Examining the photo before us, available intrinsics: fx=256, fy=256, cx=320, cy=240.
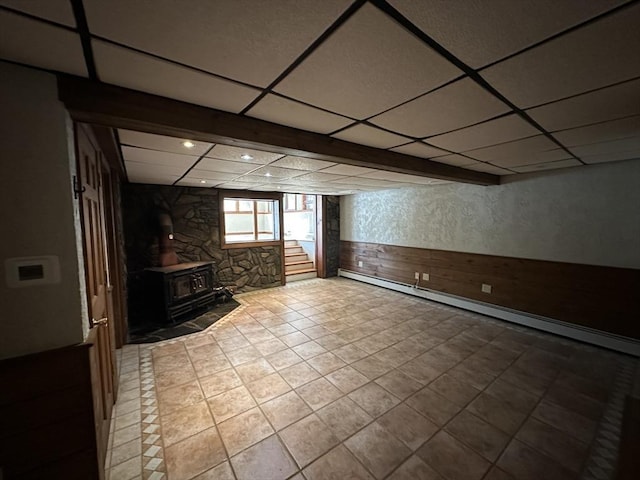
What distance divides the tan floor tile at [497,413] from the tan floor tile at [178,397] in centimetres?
234

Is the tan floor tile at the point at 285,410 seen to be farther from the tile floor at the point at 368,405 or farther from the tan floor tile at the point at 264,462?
the tan floor tile at the point at 264,462

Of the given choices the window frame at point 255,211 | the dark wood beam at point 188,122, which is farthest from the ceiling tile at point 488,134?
the window frame at point 255,211

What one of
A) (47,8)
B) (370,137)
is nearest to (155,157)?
(47,8)

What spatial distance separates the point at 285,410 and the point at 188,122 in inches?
86.5

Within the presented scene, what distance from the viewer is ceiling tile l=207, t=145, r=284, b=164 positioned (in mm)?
2186

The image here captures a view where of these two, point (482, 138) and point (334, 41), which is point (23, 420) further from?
point (482, 138)

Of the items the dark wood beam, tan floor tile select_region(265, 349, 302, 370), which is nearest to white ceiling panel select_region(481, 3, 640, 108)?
the dark wood beam

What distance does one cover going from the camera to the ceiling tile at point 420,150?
2.27 metres

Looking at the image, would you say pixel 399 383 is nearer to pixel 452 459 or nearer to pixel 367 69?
pixel 452 459

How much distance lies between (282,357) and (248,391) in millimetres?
603

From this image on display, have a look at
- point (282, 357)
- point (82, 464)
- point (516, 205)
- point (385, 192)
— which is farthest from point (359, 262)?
point (82, 464)

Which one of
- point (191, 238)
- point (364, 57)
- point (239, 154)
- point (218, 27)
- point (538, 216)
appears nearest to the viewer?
point (218, 27)

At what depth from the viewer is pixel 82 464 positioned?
124 centimetres

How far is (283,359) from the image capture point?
2.83m
